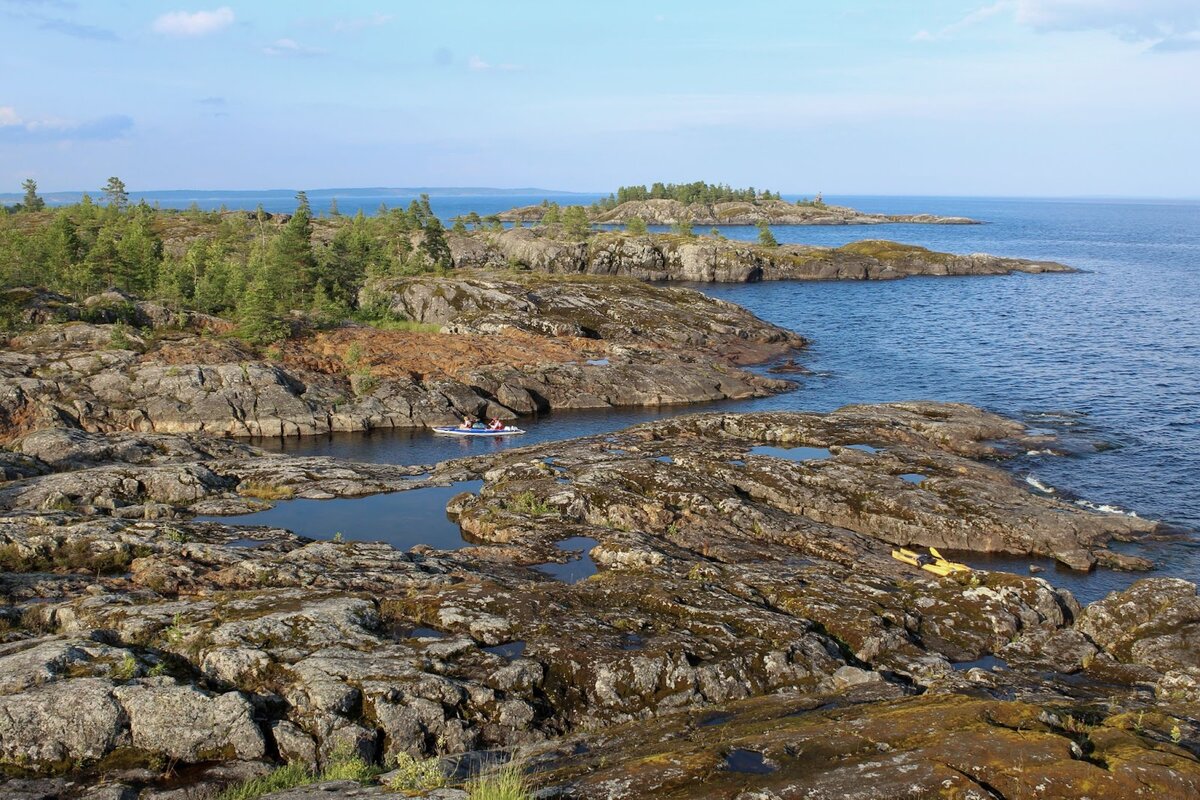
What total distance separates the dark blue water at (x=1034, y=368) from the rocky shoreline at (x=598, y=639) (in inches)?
534

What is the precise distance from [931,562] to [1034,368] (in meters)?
59.9

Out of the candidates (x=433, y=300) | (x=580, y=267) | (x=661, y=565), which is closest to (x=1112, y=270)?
(x=580, y=267)

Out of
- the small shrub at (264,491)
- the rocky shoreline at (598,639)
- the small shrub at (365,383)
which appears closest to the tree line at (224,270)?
the small shrub at (365,383)

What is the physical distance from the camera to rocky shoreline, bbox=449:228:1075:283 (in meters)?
156

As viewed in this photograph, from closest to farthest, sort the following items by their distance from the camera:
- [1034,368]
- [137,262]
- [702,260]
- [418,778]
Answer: [418,778] < [1034,368] < [137,262] < [702,260]

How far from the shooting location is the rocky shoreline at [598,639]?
15.0 meters

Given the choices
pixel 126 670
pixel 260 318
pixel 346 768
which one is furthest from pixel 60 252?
pixel 346 768

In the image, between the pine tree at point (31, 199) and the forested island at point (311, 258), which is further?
the pine tree at point (31, 199)

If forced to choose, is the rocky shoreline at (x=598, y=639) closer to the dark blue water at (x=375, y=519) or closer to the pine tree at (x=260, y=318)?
the dark blue water at (x=375, y=519)

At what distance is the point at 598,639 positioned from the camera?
22.9 m

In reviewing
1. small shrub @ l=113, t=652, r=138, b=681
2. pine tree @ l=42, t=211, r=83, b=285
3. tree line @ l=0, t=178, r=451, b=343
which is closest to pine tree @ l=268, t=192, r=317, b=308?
tree line @ l=0, t=178, r=451, b=343

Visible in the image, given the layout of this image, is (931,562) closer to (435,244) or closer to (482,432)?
(482,432)

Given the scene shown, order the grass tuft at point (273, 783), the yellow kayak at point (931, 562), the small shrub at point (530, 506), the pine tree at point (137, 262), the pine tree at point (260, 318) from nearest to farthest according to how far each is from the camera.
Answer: the grass tuft at point (273, 783) < the yellow kayak at point (931, 562) < the small shrub at point (530, 506) < the pine tree at point (260, 318) < the pine tree at point (137, 262)

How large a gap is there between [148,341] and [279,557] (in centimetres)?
5224
